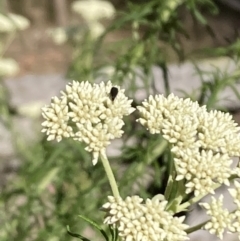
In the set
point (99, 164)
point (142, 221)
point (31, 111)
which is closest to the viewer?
point (142, 221)

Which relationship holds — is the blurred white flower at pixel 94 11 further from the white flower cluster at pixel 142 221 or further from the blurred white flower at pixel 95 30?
the white flower cluster at pixel 142 221

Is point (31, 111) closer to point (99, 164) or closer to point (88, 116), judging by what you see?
point (99, 164)

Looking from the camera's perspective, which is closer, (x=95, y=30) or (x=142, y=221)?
(x=142, y=221)

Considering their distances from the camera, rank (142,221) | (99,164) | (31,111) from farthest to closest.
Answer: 1. (31,111)
2. (99,164)
3. (142,221)

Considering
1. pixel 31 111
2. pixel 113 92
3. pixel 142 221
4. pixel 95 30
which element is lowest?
pixel 142 221

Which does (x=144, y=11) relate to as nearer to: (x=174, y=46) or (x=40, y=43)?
(x=174, y=46)

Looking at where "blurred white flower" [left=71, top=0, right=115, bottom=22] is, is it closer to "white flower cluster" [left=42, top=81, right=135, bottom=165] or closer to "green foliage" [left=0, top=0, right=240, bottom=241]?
"green foliage" [left=0, top=0, right=240, bottom=241]

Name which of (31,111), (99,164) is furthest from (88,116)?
(31,111)
